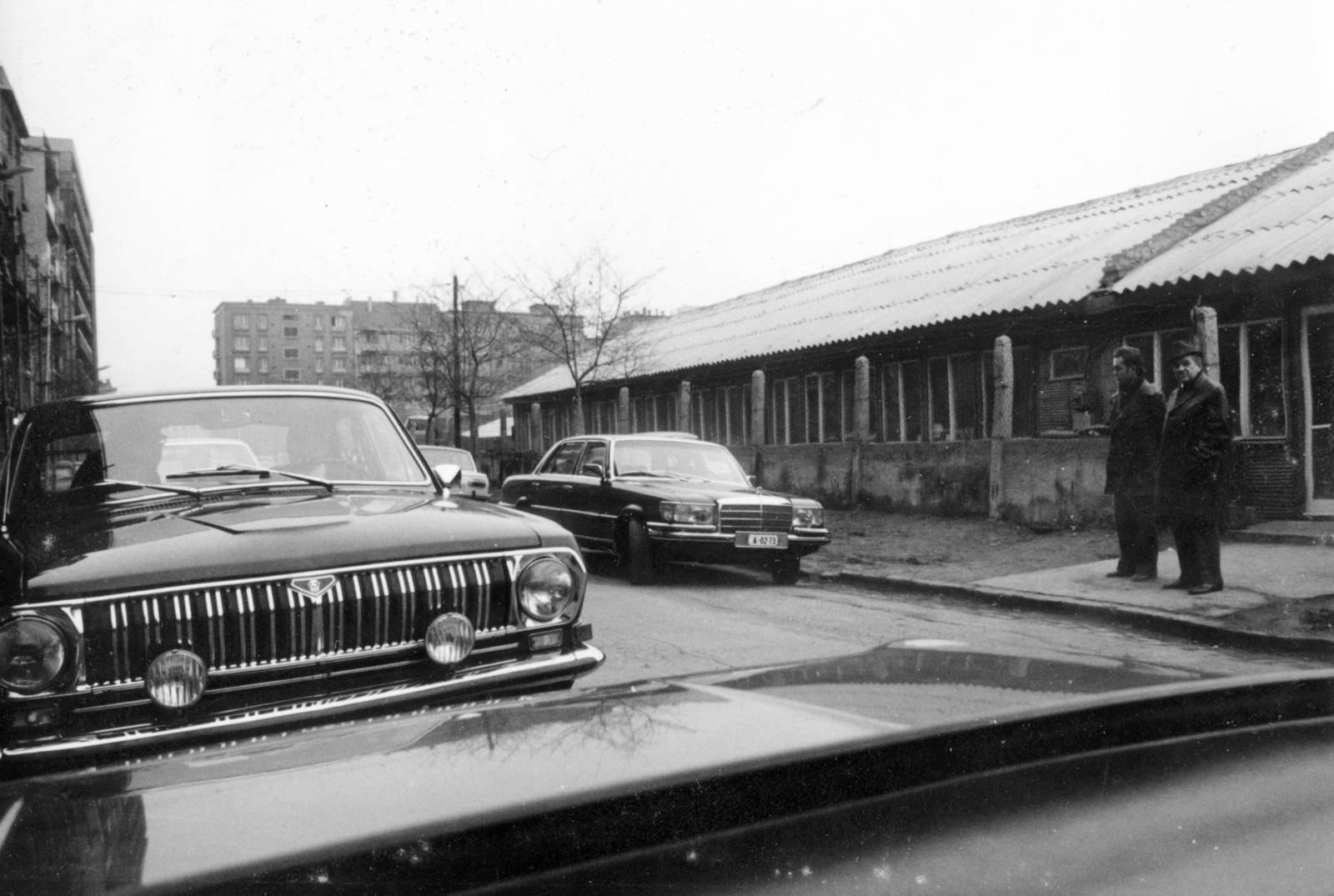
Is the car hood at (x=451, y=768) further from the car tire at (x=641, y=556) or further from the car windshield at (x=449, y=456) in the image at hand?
the car windshield at (x=449, y=456)

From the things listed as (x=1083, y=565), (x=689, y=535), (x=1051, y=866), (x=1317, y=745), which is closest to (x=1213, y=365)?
(x=1083, y=565)

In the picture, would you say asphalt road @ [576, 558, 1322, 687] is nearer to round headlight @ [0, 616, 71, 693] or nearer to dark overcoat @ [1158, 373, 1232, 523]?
dark overcoat @ [1158, 373, 1232, 523]

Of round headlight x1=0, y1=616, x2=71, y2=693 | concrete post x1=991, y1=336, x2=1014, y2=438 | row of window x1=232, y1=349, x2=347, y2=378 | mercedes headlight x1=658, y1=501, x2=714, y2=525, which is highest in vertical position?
row of window x1=232, y1=349, x2=347, y2=378

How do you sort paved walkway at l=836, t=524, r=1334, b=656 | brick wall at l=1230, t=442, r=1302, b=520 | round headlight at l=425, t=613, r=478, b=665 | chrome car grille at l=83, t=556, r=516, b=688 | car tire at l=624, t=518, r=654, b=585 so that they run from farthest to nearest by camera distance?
Result: brick wall at l=1230, t=442, r=1302, b=520 → car tire at l=624, t=518, r=654, b=585 → paved walkway at l=836, t=524, r=1334, b=656 → round headlight at l=425, t=613, r=478, b=665 → chrome car grille at l=83, t=556, r=516, b=688

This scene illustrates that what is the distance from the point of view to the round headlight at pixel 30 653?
2.59m

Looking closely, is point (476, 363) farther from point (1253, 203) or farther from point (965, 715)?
point (965, 715)

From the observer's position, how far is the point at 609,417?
30.6m

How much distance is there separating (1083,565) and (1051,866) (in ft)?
30.2

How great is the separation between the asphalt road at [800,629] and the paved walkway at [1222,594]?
17 centimetres

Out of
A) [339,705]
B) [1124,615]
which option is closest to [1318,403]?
[1124,615]

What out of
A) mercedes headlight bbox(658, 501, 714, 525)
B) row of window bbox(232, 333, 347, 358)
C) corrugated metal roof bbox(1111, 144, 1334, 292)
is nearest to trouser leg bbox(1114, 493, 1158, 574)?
mercedes headlight bbox(658, 501, 714, 525)

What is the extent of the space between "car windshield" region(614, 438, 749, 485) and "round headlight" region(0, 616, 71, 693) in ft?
27.0

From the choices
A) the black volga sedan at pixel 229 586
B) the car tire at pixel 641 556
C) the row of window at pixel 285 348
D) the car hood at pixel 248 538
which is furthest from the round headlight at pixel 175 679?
the row of window at pixel 285 348

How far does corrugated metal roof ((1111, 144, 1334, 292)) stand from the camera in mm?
11117
